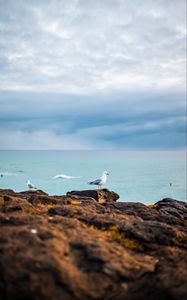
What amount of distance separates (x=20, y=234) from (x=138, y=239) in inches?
164

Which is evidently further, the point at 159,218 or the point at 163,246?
the point at 159,218

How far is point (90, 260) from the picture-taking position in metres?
8.13

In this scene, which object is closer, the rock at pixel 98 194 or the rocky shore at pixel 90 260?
the rocky shore at pixel 90 260

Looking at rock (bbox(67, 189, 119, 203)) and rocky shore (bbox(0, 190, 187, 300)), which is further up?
rock (bbox(67, 189, 119, 203))

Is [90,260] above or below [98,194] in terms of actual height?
below

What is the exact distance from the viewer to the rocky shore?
23.5 ft

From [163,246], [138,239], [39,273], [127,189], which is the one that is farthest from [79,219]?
[127,189]

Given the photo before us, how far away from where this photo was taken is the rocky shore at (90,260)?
716 centimetres

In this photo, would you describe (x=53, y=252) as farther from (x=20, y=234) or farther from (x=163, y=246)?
(x=163, y=246)

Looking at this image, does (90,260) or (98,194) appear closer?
(90,260)

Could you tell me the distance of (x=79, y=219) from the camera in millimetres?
11523

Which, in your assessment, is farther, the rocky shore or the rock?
the rock

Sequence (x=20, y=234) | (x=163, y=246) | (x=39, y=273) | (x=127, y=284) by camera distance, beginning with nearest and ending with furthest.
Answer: (x=39, y=273) < (x=127, y=284) < (x=20, y=234) < (x=163, y=246)

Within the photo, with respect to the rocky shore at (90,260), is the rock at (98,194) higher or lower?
higher
